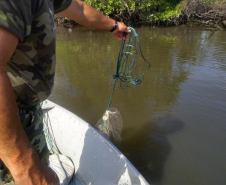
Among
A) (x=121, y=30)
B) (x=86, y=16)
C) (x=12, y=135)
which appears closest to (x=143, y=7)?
(x=121, y=30)

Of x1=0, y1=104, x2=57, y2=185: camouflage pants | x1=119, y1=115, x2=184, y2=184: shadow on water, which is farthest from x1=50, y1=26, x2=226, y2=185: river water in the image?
x1=0, y1=104, x2=57, y2=185: camouflage pants

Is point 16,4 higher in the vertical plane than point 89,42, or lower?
higher

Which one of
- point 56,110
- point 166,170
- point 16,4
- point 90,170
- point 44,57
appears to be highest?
point 16,4

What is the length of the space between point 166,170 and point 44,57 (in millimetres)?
2366

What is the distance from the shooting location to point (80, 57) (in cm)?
772

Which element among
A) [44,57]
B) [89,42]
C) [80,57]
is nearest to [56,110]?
[44,57]

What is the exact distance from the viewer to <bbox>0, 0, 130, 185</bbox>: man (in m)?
0.75

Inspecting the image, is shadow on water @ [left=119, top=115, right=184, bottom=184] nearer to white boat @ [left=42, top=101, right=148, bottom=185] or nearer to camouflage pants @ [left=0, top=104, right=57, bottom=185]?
white boat @ [left=42, top=101, right=148, bottom=185]

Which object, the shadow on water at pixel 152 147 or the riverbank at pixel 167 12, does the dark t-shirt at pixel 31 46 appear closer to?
the shadow on water at pixel 152 147

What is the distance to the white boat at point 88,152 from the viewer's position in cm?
190

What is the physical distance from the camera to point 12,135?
2.54 ft

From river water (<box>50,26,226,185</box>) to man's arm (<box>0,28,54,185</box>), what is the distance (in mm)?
2182

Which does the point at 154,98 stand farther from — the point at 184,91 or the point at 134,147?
the point at 134,147

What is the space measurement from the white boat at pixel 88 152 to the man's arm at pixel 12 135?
114cm
